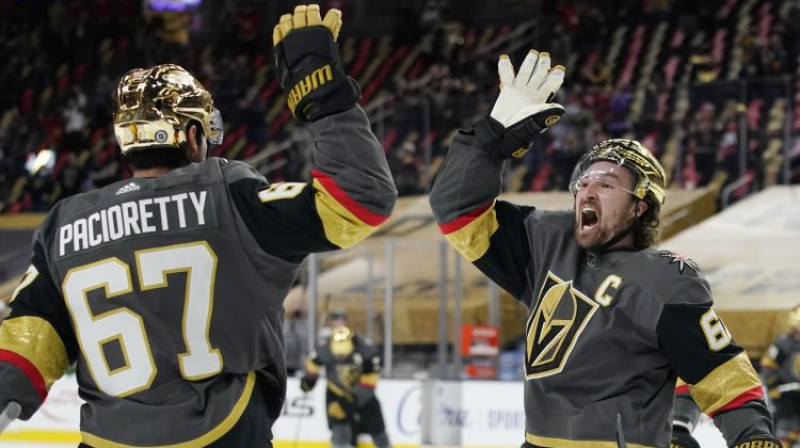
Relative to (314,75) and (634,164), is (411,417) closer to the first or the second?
(634,164)

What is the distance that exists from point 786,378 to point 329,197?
841cm

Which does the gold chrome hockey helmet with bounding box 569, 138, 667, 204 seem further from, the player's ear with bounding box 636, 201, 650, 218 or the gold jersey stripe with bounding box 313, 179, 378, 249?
the gold jersey stripe with bounding box 313, 179, 378, 249

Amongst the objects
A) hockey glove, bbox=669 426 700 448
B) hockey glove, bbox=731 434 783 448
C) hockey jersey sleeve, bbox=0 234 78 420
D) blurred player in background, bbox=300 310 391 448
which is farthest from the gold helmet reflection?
hockey jersey sleeve, bbox=0 234 78 420

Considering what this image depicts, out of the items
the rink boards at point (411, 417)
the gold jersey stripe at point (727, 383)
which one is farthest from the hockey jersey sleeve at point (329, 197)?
the rink boards at point (411, 417)

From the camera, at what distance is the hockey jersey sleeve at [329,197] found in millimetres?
2191

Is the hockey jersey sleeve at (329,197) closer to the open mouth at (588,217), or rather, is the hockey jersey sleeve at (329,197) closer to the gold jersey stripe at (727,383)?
the open mouth at (588,217)

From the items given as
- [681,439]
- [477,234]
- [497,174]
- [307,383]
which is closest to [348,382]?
[307,383]

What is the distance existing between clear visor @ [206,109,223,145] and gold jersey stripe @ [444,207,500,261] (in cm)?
66

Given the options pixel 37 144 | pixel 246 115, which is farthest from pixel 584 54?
pixel 37 144

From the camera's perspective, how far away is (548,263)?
289 cm

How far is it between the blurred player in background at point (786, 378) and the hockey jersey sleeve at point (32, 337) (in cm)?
807

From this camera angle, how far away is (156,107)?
2.38m

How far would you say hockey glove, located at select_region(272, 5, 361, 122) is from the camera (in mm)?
2223

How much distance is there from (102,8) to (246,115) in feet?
16.6
